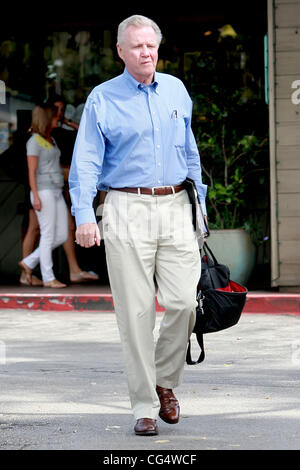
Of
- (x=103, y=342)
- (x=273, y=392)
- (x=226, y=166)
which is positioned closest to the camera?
(x=273, y=392)

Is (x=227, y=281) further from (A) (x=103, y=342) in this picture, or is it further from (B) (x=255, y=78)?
(B) (x=255, y=78)

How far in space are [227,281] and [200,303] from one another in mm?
240

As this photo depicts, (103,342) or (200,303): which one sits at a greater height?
(200,303)

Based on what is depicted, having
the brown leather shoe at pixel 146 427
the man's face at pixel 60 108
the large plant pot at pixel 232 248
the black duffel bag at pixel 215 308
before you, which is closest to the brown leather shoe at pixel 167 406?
the brown leather shoe at pixel 146 427

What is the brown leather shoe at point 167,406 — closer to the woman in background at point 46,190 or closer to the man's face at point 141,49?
the man's face at point 141,49

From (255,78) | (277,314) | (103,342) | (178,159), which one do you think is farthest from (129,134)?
(255,78)

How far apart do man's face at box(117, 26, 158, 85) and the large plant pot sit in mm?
5534

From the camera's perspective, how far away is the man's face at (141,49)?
16.1 ft

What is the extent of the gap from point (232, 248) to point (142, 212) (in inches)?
221

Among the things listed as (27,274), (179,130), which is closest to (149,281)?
(179,130)

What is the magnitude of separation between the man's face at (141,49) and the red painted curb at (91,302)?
5.01 metres

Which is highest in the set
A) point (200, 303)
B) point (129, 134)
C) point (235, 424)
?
point (129, 134)

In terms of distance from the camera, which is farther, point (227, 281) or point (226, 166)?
point (226, 166)

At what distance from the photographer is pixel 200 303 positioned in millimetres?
5105
